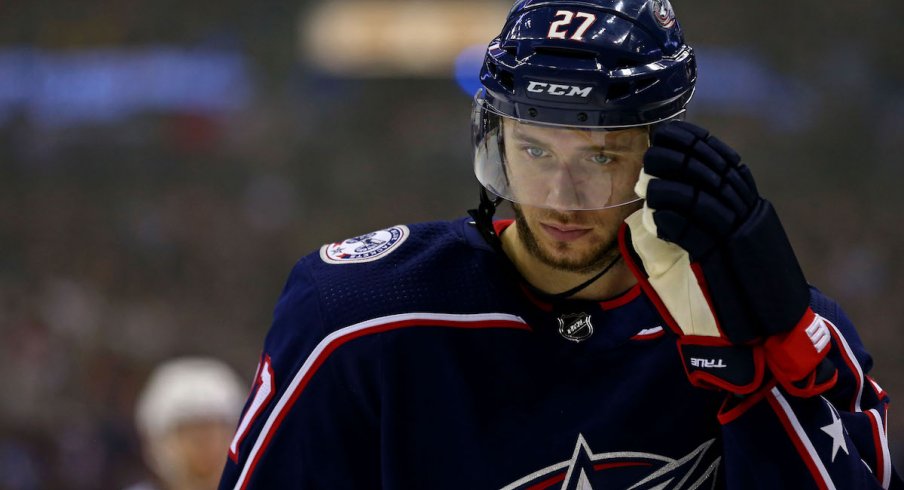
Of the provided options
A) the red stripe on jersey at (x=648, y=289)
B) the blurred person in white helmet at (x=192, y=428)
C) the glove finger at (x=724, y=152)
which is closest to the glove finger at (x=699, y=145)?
the glove finger at (x=724, y=152)

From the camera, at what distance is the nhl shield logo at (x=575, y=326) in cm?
163

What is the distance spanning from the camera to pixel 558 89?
154 cm

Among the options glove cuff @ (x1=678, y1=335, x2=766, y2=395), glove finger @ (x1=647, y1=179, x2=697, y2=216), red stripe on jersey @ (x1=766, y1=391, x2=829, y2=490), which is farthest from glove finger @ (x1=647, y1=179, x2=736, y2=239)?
red stripe on jersey @ (x1=766, y1=391, x2=829, y2=490)

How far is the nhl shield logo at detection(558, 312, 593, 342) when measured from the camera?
163cm

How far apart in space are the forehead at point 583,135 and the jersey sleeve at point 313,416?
0.36 metres

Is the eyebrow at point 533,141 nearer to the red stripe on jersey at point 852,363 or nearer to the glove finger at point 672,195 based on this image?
the glove finger at point 672,195

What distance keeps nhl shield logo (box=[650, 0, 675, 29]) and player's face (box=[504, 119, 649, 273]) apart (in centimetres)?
16

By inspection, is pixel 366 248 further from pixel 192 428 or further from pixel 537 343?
pixel 192 428

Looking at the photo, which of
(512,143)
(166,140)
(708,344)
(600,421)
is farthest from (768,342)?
(166,140)

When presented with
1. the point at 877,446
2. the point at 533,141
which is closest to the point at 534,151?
the point at 533,141

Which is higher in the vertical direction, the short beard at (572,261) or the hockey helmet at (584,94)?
the hockey helmet at (584,94)

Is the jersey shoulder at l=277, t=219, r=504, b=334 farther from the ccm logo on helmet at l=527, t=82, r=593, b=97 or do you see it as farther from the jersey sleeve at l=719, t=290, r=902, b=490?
the jersey sleeve at l=719, t=290, r=902, b=490

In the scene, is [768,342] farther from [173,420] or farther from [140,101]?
[140,101]

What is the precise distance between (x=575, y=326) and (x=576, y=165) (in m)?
0.23
